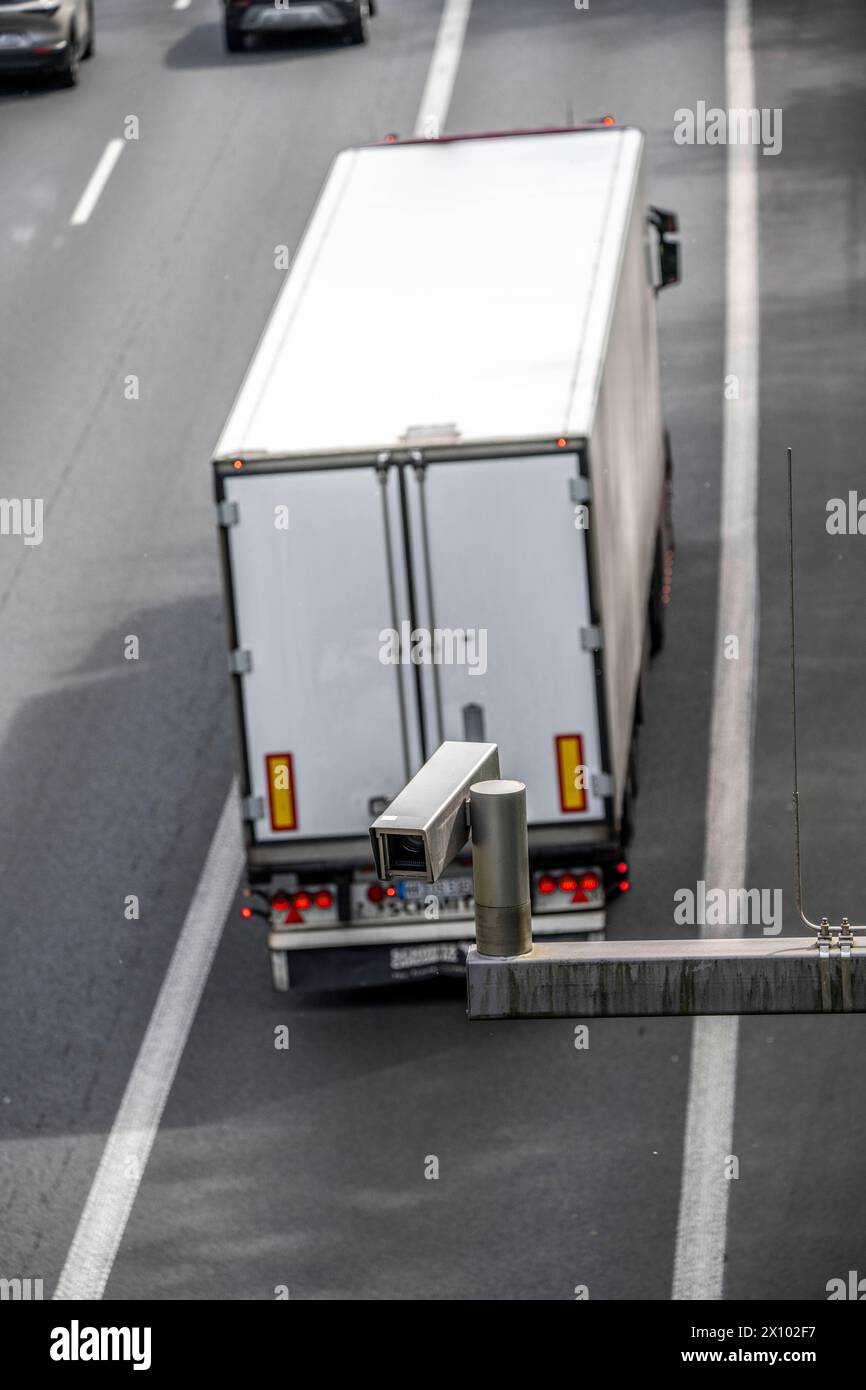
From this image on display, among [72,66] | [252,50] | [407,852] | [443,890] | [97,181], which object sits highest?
[407,852]

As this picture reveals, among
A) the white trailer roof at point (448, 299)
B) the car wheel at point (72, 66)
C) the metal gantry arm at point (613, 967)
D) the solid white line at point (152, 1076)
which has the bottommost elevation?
the solid white line at point (152, 1076)

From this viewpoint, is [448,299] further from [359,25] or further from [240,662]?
[359,25]

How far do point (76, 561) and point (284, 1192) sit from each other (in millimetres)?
8821

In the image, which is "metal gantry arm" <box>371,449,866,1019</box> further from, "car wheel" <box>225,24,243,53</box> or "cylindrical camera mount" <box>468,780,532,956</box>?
"car wheel" <box>225,24,243,53</box>

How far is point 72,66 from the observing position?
32.2m

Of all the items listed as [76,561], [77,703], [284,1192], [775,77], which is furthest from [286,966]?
[775,77]

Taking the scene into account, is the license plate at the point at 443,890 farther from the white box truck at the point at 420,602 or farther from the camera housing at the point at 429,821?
the camera housing at the point at 429,821

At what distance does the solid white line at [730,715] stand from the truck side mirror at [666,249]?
2650 millimetres

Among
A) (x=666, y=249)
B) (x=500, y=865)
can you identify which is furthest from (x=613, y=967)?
(x=666, y=249)

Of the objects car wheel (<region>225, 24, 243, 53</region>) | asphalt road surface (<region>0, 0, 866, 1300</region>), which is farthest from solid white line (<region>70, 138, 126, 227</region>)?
car wheel (<region>225, 24, 243, 53</region>)

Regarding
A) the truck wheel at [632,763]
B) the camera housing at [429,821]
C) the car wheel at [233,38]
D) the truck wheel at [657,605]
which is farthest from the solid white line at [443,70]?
the camera housing at [429,821]

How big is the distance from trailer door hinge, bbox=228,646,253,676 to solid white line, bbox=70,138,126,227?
1552cm

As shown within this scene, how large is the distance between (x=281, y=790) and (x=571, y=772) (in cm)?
177

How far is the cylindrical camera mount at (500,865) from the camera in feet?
23.6
